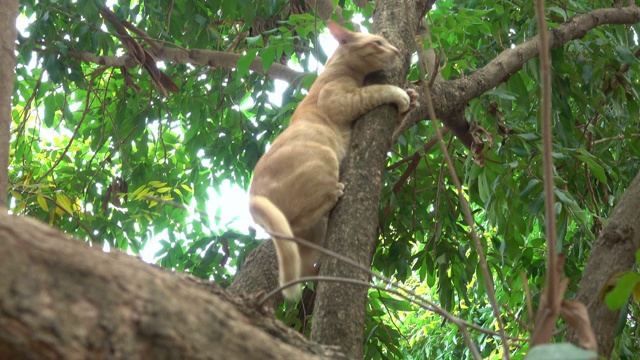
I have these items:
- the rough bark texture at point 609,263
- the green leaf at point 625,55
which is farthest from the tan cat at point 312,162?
the rough bark texture at point 609,263

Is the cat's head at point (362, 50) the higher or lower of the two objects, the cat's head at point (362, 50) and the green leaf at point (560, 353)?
the higher

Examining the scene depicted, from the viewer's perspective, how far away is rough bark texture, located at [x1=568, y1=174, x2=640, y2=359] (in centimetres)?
210

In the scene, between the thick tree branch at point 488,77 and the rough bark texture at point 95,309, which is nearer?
the rough bark texture at point 95,309

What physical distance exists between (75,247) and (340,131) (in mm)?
3134

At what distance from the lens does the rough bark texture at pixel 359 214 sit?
→ 236cm

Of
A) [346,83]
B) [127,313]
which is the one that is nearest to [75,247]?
[127,313]

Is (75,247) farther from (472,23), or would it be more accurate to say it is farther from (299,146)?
(472,23)

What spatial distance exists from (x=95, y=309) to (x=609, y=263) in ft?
5.62

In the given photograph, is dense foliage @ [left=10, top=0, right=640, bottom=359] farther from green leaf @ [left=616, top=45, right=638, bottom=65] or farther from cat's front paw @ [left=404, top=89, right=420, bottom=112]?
cat's front paw @ [left=404, top=89, right=420, bottom=112]

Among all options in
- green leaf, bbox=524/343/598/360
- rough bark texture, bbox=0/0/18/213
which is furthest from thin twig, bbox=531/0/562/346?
rough bark texture, bbox=0/0/18/213

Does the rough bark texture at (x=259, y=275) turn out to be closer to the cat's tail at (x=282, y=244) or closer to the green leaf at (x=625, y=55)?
the cat's tail at (x=282, y=244)

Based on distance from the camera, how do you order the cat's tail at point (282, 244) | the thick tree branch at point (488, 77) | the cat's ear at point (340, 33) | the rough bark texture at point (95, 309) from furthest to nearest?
the cat's ear at point (340, 33)
the thick tree branch at point (488, 77)
the cat's tail at point (282, 244)
the rough bark texture at point (95, 309)

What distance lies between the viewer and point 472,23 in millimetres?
4477

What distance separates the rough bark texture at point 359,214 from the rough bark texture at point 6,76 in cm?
103
